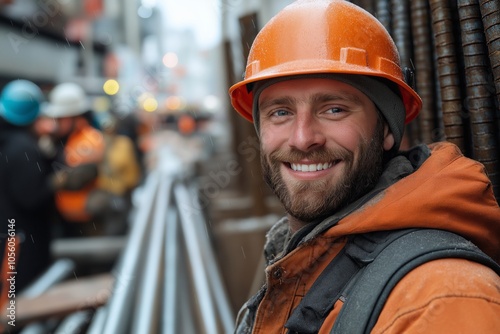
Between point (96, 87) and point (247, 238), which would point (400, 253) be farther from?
point (96, 87)

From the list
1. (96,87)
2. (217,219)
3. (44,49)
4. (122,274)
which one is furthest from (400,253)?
(96,87)

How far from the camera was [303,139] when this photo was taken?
1.63 metres

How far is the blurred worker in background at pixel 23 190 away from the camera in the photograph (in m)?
4.58

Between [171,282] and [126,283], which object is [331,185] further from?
[171,282]

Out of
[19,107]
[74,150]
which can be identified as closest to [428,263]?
[19,107]

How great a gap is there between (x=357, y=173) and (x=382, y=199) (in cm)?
23

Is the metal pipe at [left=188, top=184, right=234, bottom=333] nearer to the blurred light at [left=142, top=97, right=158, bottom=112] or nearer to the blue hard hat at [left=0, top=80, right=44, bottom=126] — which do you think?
the blue hard hat at [left=0, top=80, right=44, bottom=126]

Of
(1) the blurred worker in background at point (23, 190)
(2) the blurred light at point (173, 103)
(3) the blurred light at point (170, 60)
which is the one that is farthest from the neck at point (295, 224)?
(3) the blurred light at point (170, 60)

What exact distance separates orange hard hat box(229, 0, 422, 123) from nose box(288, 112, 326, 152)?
15cm

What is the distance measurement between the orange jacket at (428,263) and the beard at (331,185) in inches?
3.6

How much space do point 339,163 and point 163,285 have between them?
395 centimetres

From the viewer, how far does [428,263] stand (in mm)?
1202

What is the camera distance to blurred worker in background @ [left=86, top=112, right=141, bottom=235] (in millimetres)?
6500

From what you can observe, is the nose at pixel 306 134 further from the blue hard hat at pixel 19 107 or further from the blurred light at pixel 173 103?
the blurred light at pixel 173 103
